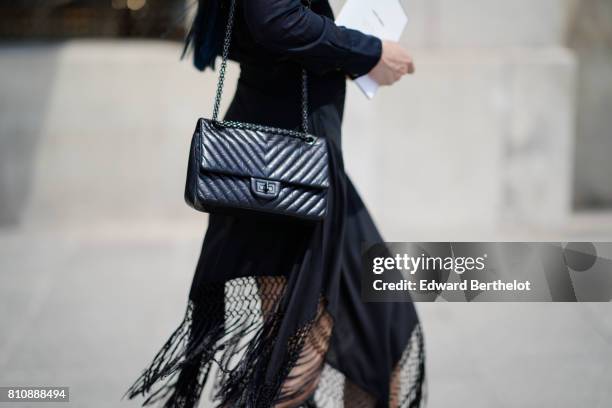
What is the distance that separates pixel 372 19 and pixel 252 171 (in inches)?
25.2

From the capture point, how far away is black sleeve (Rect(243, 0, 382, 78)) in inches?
77.6

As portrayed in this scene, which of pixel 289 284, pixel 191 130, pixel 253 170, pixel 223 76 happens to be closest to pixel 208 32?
pixel 223 76

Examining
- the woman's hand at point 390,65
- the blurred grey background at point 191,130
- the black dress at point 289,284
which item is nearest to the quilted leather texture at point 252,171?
the black dress at point 289,284

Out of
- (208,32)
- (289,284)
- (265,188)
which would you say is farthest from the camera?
(208,32)

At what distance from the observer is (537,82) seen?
536cm

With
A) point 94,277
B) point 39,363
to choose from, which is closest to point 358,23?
point 39,363

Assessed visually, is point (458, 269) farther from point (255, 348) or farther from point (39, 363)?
point (39, 363)

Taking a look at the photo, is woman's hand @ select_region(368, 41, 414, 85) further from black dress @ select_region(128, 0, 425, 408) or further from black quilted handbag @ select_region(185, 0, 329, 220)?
black quilted handbag @ select_region(185, 0, 329, 220)

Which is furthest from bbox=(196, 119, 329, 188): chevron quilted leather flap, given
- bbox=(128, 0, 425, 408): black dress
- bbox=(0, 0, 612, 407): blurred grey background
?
bbox=(0, 0, 612, 407): blurred grey background

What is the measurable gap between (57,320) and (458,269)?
76.6 inches

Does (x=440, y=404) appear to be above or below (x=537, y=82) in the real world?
below

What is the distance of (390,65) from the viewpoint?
226 centimetres

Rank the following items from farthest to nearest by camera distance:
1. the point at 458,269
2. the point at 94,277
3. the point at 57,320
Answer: the point at 94,277
the point at 57,320
the point at 458,269

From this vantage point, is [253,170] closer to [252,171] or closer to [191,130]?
[252,171]
